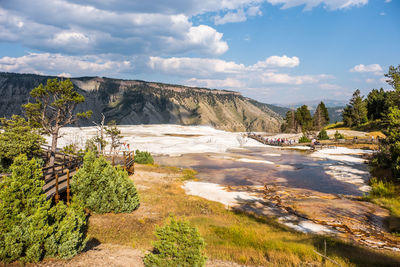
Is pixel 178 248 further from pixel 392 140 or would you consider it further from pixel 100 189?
pixel 392 140

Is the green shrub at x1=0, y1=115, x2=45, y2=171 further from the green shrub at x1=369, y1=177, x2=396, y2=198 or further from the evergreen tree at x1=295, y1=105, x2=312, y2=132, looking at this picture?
the evergreen tree at x1=295, y1=105, x2=312, y2=132

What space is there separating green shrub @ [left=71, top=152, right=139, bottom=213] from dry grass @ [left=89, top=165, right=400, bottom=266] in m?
0.57

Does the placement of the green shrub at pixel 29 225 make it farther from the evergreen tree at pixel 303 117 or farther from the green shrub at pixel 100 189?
the evergreen tree at pixel 303 117

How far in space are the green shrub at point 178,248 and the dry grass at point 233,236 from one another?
0.73 metres

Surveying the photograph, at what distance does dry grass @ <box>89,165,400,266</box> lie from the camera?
8.48 meters

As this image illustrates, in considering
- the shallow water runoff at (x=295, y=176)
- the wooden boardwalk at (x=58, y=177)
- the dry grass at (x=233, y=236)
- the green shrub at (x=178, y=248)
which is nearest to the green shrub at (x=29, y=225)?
the wooden boardwalk at (x=58, y=177)

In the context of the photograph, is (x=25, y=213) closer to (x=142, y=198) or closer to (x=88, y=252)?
(x=88, y=252)

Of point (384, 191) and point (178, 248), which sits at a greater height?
point (178, 248)

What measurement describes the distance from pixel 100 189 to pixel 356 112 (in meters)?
94.3

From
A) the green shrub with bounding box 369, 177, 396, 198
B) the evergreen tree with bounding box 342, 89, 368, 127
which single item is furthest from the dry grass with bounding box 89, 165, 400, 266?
the evergreen tree with bounding box 342, 89, 368, 127

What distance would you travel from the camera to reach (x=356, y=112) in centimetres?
8481

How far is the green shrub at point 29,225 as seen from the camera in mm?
6641

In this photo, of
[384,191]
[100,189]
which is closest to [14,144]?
[100,189]

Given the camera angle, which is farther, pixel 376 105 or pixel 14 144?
pixel 376 105
